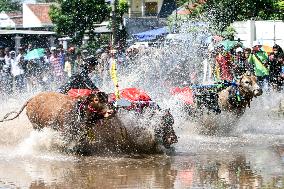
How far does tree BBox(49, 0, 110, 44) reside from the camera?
41.7 m

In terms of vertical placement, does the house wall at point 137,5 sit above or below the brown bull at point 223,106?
above

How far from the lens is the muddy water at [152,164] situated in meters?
8.58

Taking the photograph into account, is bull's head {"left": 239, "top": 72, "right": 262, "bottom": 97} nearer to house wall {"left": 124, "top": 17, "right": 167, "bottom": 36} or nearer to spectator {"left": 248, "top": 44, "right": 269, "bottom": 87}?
spectator {"left": 248, "top": 44, "right": 269, "bottom": 87}

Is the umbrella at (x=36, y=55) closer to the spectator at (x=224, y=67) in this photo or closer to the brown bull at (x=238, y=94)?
the spectator at (x=224, y=67)

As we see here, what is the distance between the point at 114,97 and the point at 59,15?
31304 millimetres

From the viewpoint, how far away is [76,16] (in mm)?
41969

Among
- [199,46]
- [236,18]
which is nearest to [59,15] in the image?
[236,18]

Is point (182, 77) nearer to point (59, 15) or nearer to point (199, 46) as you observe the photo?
point (199, 46)

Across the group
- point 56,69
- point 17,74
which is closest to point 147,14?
point 17,74

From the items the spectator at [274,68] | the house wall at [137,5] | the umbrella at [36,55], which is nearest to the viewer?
the spectator at [274,68]

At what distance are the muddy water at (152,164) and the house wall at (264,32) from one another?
1400 centimetres

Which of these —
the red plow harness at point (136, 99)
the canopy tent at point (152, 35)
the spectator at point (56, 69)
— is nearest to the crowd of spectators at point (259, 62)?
the red plow harness at point (136, 99)

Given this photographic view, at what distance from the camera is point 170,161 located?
10.2 meters

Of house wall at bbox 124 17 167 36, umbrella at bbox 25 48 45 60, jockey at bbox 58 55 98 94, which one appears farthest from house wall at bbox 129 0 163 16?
jockey at bbox 58 55 98 94
